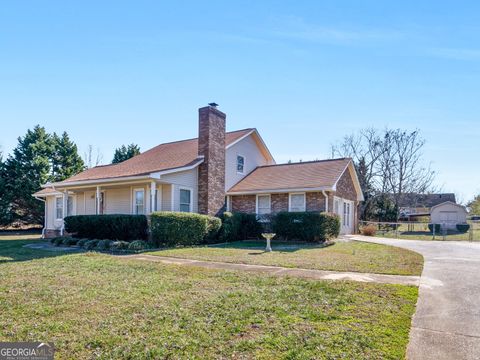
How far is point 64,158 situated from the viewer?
32.7 m

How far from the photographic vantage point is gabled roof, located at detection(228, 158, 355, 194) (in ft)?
64.0

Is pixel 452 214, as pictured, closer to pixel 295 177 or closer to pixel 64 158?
pixel 295 177

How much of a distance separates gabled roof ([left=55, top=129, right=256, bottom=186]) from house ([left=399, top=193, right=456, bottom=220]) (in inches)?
1048

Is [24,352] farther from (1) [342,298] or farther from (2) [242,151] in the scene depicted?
(2) [242,151]

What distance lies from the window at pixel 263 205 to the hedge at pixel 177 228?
518 cm

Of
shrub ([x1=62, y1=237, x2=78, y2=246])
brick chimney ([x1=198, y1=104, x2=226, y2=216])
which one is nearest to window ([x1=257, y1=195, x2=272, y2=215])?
brick chimney ([x1=198, y1=104, x2=226, y2=216])

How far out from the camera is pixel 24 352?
13.8ft

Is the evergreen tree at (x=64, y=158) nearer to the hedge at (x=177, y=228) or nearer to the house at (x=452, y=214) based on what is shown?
the hedge at (x=177, y=228)

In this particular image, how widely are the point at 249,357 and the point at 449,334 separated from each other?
2.52 m

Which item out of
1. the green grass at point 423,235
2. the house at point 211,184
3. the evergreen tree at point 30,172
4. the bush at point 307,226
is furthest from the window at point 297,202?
the evergreen tree at point 30,172

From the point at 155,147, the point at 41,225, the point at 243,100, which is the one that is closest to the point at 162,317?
the point at 243,100

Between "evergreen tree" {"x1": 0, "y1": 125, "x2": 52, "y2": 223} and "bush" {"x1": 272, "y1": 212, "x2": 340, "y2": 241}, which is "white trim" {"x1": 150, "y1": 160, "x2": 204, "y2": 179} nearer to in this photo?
"bush" {"x1": 272, "y1": 212, "x2": 340, "y2": 241}

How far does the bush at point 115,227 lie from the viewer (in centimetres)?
1652

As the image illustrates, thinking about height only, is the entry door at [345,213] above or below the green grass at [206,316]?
above
